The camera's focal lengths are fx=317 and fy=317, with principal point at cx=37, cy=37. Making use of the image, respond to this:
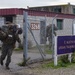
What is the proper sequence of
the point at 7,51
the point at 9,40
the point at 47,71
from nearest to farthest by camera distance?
the point at 47,71 → the point at 9,40 → the point at 7,51

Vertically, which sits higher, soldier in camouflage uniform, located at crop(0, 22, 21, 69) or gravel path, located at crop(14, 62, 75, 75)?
soldier in camouflage uniform, located at crop(0, 22, 21, 69)

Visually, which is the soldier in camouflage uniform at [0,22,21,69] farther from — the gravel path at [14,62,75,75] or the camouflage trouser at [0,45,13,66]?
the gravel path at [14,62,75,75]

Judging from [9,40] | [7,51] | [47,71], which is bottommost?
[47,71]

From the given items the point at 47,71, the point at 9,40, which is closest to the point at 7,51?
the point at 9,40

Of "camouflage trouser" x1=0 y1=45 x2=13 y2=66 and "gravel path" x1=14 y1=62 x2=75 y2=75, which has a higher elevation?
"camouflage trouser" x1=0 y1=45 x2=13 y2=66

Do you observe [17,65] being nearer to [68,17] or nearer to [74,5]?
[68,17]

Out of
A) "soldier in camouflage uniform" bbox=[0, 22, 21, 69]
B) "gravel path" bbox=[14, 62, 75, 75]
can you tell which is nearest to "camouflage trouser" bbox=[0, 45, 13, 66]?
"soldier in camouflage uniform" bbox=[0, 22, 21, 69]

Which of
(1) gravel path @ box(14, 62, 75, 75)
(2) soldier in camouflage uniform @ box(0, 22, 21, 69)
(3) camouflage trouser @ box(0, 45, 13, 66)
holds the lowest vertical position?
(1) gravel path @ box(14, 62, 75, 75)

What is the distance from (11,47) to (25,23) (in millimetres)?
1420

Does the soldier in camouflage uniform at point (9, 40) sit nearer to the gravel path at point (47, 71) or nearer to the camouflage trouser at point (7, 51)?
the camouflage trouser at point (7, 51)

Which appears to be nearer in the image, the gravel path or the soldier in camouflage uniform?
the gravel path

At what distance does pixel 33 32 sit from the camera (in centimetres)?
1383

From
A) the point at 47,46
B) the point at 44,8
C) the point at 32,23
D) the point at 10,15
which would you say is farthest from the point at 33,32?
the point at 44,8

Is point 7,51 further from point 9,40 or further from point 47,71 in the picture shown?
point 47,71
